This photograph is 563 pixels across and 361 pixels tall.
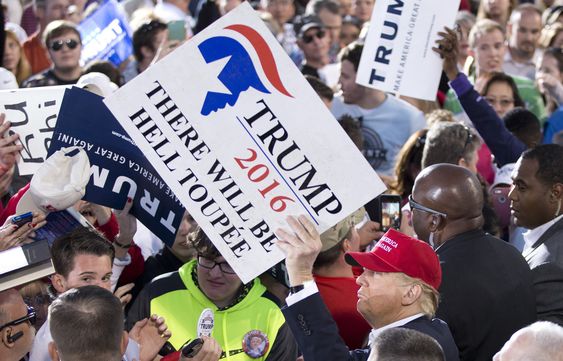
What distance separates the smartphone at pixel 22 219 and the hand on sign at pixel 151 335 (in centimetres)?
74

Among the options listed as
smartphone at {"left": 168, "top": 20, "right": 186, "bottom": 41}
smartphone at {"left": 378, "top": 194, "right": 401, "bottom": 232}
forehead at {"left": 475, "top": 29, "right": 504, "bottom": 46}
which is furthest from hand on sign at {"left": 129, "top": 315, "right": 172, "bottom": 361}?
forehead at {"left": 475, "top": 29, "right": 504, "bottom": 46}

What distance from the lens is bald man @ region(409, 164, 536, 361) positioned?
525cm

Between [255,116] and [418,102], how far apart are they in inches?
198

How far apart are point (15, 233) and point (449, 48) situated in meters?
3.36

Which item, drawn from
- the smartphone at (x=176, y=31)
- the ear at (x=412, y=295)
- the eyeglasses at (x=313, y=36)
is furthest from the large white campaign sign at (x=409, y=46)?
the eyeglasses at (x=313, y=36)

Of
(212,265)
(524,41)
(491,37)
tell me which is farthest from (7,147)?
(524,41)

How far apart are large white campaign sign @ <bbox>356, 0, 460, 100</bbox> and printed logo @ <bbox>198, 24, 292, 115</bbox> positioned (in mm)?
2460

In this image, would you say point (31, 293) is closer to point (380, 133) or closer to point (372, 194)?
point (372, 194)

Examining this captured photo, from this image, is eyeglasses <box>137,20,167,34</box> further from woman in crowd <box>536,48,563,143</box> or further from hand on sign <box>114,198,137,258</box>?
hand on sign <box>114,198,137,258</box>

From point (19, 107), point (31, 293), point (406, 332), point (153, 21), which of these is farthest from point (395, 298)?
point (153, 21)

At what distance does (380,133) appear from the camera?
29.3 feet

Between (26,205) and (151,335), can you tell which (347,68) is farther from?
(151,335)

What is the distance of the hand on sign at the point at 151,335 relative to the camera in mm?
5035

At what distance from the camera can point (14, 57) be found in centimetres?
1023
